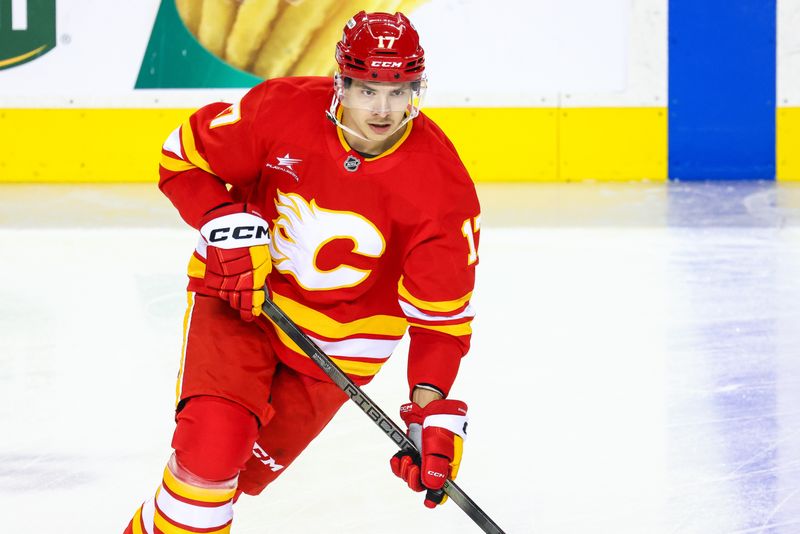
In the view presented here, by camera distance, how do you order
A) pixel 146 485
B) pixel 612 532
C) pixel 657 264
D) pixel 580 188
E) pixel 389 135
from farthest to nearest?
pixel 580 188, pixel 657 264, pixel 146 485, pixel 612 532, pixel 389 135

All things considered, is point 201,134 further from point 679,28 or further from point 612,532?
point 679,28

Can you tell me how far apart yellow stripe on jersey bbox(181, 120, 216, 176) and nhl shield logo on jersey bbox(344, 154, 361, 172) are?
28cm

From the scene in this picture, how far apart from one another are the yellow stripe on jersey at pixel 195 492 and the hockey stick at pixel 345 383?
316 mm

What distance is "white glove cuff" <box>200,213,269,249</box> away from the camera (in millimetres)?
2258

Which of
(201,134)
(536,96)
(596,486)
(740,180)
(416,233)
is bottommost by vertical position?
(740,180)

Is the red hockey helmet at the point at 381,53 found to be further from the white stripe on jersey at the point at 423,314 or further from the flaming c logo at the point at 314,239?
the white stripe on jersey at the point at 423,314

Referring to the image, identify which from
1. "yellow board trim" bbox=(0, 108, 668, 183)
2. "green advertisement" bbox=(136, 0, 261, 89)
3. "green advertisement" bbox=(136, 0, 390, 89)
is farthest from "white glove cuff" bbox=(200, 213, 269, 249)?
"yellow board trim" bbox=(0, 108, 668, 183)

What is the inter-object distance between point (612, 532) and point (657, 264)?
2.96 meters

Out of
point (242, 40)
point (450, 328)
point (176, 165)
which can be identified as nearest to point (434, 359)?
point (450, 328)

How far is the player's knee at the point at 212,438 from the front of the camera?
6.94 feet

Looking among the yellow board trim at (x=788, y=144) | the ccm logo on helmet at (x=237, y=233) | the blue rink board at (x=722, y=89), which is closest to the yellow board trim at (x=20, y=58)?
the blue rink board at (x=722, y=89)

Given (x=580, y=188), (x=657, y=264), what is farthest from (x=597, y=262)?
(x=580, y=188)

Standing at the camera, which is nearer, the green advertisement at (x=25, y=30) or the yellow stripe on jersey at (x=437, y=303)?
the yellow stripe on jersey at (x=437, y=303)

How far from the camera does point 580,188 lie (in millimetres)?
8211
